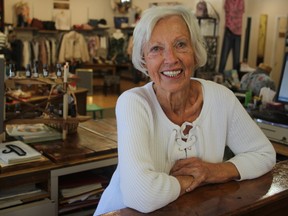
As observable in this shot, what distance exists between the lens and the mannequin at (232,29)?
674 cm

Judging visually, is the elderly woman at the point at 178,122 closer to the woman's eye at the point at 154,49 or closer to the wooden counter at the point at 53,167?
the woman's eye at the point at 154,49

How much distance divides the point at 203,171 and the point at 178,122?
243 millimetres

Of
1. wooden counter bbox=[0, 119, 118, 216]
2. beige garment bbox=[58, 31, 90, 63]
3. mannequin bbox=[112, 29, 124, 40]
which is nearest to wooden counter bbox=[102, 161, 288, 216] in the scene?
wooden counter bbox=[0, 119, 118, 216]

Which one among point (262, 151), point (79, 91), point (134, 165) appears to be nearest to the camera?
point (134, 165)

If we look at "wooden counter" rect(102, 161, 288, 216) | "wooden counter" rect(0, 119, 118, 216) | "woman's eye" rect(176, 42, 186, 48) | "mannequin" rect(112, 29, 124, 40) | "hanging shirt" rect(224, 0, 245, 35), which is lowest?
"wooden counter" rect(0, 119, 118, 216)

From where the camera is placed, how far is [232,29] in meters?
6.89

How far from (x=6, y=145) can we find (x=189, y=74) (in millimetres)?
1135

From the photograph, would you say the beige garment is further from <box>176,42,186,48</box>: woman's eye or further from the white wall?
<box>176,42,186,48</box>: woman's eye

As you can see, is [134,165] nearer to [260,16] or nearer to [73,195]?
[73,195]

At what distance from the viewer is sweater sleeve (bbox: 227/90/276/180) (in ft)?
4.13

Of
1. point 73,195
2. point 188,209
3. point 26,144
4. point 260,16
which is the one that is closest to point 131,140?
point 188,209

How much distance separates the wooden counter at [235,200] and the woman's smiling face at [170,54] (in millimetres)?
397

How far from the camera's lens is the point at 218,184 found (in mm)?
1188

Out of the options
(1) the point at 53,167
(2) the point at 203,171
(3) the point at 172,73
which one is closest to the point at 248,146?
(2) the point at 203,171
